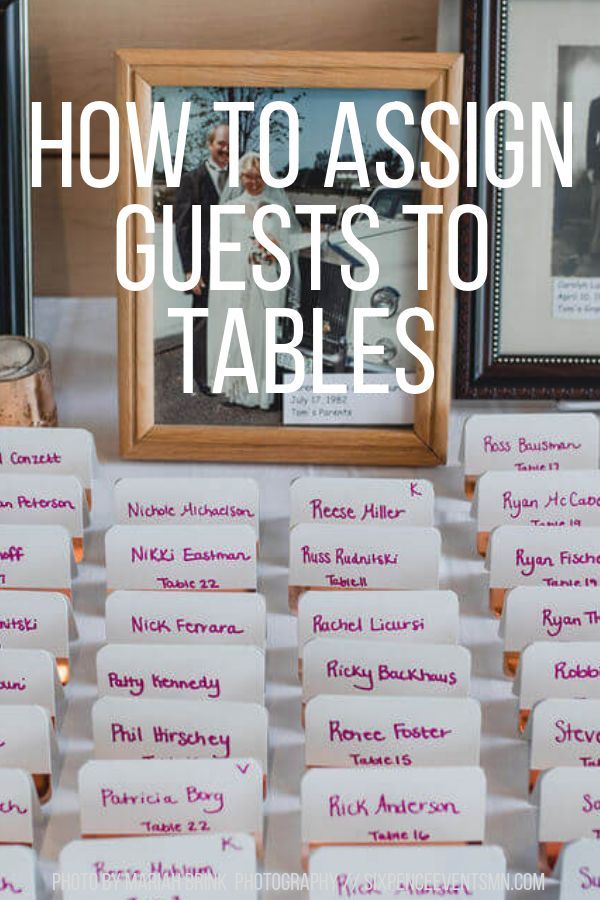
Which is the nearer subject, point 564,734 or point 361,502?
point 564,734

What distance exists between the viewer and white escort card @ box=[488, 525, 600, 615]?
46.1 inches

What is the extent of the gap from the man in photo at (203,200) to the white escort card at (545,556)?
1.02 feet

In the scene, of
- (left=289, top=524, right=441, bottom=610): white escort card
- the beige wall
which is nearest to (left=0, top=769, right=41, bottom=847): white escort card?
(left=289, top=524, right=441, bottom=610): white escort card

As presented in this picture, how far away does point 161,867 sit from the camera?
0.90m

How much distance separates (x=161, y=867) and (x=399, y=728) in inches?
7.2

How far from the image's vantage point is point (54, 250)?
5.21ft

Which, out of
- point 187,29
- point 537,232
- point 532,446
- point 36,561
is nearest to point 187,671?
point 36,561

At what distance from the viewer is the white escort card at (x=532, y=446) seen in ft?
4.26

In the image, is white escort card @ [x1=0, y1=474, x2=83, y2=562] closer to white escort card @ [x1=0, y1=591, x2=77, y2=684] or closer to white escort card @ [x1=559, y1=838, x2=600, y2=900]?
white escort card @ [x1=0, y1=591, x2=77, y2=684]

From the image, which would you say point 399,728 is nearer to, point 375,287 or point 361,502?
point 361,502

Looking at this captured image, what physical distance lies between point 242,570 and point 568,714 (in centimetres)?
27

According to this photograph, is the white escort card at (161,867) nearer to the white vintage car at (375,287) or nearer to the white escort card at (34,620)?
the white escort card at (34,620)

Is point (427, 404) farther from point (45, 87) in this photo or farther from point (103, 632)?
point (45, 87)

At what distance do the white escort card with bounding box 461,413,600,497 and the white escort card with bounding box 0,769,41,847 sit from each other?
1.58ft
